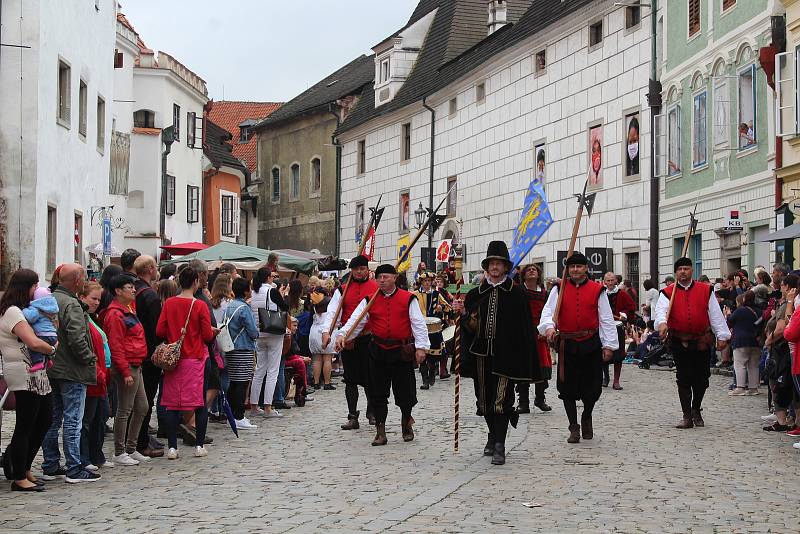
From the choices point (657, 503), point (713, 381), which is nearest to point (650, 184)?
point (713, 381)

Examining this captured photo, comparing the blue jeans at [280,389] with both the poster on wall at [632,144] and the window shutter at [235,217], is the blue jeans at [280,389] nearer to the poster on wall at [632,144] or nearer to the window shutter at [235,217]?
the poster on wall at [632,144]

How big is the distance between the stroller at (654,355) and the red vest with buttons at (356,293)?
11.8 m

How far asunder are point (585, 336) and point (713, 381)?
9633 millimetres

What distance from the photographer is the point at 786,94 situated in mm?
25344

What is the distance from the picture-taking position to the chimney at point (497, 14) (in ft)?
155

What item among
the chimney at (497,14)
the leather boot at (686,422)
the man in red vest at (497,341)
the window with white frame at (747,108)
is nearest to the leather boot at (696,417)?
the leather boot at (686,422)

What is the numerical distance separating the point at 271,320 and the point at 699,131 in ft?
54.9

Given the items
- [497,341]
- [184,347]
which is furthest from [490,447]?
[184,347]

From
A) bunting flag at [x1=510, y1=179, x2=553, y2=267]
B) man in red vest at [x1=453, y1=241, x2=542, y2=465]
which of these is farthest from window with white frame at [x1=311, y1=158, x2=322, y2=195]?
man in red vest at [x1=453, y1=241, x2=542, y2=465]

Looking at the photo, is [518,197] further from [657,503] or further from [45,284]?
[657,503]

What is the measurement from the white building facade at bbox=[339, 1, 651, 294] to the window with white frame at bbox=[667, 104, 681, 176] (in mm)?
971

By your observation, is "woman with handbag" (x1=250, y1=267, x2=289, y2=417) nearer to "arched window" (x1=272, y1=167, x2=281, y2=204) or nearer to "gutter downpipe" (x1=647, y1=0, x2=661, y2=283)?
"gutter downpipe" (x1=647, y1=0, x2=661, y2=283)

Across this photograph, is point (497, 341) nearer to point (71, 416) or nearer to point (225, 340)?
point (225, 340)

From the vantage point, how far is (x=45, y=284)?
89.4ft
